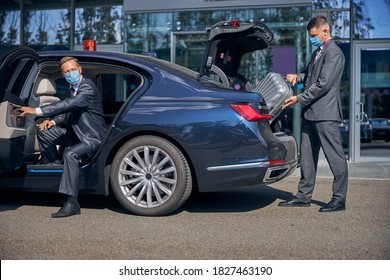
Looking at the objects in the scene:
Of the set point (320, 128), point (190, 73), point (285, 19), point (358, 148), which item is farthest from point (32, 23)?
point (320, 128)

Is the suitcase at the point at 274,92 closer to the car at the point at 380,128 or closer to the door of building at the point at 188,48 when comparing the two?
the car at the point at 380,128

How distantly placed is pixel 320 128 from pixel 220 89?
44.4 inches

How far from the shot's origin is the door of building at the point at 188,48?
1185cm

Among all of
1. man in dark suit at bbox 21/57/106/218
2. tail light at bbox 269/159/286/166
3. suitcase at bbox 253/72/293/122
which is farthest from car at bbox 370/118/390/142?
man in dark suit at bbox 21/57/106/218

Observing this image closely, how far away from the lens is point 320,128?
5.70m

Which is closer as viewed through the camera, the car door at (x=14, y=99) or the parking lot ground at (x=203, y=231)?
the parking lot ground at (x=203, y=231)

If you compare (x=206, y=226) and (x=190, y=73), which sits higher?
(x=190, y=73)

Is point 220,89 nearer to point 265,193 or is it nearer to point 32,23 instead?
point 265,193

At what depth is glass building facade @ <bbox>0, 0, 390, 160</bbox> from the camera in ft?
36.3

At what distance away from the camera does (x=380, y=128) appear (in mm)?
11195

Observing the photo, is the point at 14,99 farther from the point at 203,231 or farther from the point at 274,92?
the point at 274,92

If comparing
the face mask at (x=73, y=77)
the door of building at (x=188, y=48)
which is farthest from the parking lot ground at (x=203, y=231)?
the door of building at (x=188, y=48)

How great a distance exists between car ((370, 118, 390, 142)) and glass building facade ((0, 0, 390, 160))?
4.0 inches

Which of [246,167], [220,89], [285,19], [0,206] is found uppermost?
[285,19]
